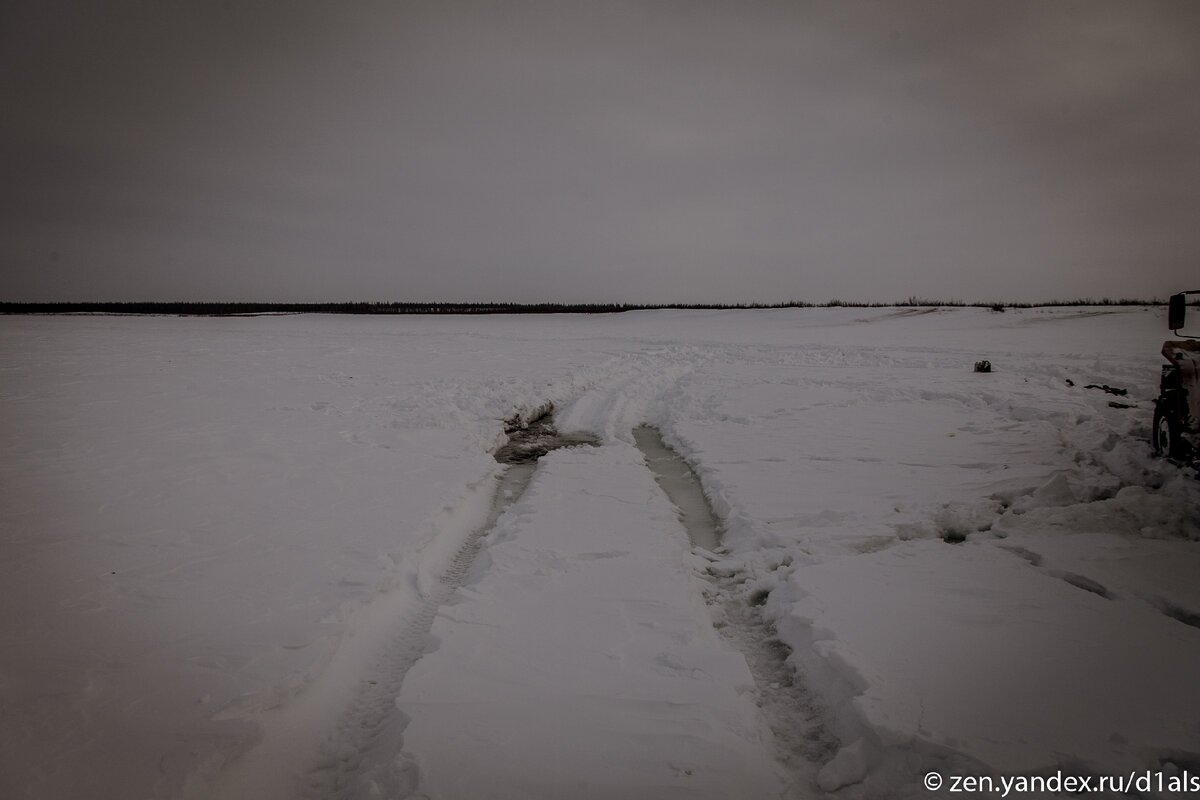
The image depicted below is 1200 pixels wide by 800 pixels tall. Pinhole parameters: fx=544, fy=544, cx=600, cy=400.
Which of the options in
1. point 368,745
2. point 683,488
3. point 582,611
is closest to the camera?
point 368,745

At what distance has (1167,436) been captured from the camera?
582 centimetres

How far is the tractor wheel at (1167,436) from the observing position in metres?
5.42

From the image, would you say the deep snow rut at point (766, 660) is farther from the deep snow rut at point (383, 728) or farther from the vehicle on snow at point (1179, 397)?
the vehicle on snow at point (1179, 397)

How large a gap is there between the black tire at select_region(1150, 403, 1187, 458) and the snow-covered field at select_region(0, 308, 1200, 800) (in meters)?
0.21

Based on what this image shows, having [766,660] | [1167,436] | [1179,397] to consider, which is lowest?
[766,660]

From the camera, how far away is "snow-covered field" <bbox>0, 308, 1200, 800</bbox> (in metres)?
2.44

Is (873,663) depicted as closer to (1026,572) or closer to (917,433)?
(1026,572)

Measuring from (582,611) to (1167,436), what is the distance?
21.8 feet

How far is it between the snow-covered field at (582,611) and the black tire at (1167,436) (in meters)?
0.21

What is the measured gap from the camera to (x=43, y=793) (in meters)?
2.18

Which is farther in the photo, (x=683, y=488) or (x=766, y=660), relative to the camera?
(x=683, y=488)

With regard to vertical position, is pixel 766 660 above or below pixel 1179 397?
below

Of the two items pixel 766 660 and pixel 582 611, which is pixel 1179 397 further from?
pixel 582 611

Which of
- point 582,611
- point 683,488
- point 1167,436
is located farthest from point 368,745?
point 1167,436
